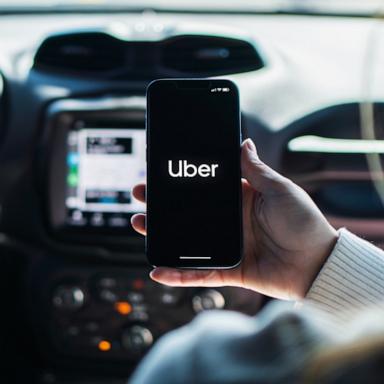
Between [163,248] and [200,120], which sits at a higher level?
[200,120]

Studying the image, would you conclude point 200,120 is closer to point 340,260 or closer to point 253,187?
point 253,187

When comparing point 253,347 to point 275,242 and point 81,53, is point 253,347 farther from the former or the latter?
point 81,53

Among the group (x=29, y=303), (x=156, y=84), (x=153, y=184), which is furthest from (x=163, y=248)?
(x=29, y=303)

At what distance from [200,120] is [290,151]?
42cm

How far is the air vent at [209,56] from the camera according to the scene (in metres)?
1.48

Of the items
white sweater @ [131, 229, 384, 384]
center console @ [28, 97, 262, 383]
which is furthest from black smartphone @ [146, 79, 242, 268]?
white sweater @ [131, 229, 384, 384]

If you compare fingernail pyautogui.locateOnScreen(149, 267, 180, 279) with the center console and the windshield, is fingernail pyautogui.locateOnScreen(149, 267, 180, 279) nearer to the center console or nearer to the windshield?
the center console

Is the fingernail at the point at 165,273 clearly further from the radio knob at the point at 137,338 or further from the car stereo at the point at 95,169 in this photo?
the radio knob at the point at 137,338

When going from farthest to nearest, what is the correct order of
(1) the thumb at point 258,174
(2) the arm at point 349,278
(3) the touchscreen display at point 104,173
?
(3) the touchscreen display at point 104,173
(1) the thumb at point 258,174
(2) the arm at point 349,278

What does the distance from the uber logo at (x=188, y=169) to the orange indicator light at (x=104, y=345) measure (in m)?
0.60

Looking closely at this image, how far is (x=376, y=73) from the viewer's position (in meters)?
1.49

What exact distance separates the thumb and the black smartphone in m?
0.02

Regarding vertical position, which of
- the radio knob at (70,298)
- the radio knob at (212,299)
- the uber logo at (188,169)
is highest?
the uber logo at (188,169)

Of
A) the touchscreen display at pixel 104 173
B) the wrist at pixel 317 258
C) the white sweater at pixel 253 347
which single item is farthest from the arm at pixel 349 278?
the touchscreen display at pixel 104 173
